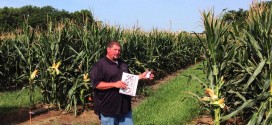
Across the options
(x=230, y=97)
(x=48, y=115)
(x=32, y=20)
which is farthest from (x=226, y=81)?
(x=32, y=20)

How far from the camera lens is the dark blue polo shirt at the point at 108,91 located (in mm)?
5812

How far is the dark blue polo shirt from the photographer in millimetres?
5812

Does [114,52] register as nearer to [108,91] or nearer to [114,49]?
[114,49]

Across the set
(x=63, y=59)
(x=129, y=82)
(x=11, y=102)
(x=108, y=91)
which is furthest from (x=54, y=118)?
(x=129, y=82)

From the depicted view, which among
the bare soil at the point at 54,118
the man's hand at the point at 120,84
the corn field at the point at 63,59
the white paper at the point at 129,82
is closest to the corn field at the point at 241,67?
the bare soil at the point at 54,118

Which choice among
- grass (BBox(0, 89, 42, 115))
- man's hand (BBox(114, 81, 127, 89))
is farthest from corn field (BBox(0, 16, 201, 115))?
man's hand (BBox(114, 81, 127, 89))

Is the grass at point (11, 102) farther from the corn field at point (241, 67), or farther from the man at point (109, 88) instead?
the corn field at point (241, 67)

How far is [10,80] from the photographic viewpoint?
1582cm

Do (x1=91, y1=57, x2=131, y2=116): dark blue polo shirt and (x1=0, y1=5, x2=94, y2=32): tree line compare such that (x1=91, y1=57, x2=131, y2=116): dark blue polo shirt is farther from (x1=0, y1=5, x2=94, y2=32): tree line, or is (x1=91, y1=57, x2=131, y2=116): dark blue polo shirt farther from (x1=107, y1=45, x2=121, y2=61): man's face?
(x1=0, y1=5, x2=94, y2=32): tree line

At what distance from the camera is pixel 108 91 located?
5.85 metres

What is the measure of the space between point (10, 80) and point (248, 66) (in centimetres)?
1097

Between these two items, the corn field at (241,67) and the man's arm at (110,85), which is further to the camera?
Result: the corn field at (241,67)

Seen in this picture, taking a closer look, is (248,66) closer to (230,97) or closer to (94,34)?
(230,97)

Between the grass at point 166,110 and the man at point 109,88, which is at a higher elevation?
the man at point 109,88
